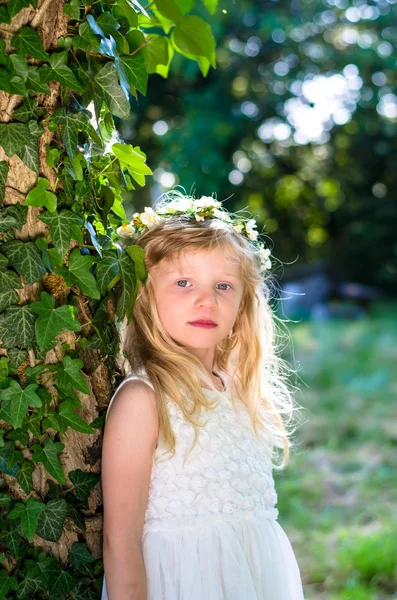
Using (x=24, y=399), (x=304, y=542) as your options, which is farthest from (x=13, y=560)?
(x=304, y=542)

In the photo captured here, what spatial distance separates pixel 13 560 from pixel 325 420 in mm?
4354

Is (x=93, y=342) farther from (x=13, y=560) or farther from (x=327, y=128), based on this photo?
(x=327, y=128)

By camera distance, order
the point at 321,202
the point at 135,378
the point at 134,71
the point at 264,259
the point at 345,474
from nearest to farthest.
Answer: the point at 134,71 → the point at 135,378 → the point at 264,259 → the point at 345,474 → the point at 321,202

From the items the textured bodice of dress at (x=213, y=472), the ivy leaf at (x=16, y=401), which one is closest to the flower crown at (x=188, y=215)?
the textured bodice of dress at (x=213, y=472)

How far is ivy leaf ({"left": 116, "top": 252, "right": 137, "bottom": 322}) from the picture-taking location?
141 centimetres

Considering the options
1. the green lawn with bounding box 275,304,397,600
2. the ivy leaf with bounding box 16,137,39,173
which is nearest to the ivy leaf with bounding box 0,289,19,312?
the ivy leaf with bounding box 16,137,39,173

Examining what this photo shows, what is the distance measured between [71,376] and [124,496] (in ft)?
0.88

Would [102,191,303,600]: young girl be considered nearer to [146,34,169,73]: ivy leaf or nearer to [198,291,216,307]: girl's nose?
[198,291,216,307]: girl's nose

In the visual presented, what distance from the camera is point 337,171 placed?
1216 centimetres

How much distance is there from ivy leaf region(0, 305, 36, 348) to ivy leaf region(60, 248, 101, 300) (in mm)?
110

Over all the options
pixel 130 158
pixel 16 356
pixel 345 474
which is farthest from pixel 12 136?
pixel 345 474

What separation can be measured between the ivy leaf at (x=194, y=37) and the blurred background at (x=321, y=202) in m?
0.79

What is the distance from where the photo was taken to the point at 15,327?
1.27 metres

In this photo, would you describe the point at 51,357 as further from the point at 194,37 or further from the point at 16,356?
the point at 194,37
